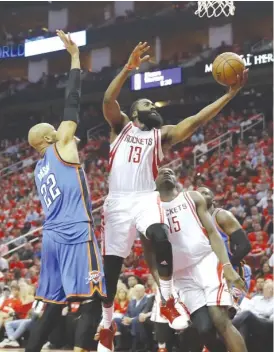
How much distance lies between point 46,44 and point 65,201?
2091cm

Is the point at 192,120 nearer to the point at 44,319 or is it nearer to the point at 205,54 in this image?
the point at 44,319

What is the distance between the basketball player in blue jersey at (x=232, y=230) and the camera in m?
5.96

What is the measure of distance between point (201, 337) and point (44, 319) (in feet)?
4.35

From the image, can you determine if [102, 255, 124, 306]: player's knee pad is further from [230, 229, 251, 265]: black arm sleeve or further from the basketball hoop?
the basketball hoop

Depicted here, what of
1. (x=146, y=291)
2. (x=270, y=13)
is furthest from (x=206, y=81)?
(x=146, y=291)

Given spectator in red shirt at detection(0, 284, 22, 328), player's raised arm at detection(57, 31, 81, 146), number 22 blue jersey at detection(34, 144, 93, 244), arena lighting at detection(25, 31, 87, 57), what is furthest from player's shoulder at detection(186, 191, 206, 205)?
arena lighting at detection(25, 31, 87, 57)

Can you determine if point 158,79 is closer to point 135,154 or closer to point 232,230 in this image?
point 232,230

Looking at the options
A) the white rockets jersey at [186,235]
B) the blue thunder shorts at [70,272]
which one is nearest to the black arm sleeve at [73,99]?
the blue thunder shorts at [70,272]

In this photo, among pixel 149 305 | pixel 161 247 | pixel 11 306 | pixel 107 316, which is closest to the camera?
pixel 161 247

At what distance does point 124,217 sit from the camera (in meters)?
5.50

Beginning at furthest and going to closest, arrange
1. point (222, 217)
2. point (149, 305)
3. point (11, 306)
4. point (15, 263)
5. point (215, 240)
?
point (15, 263) → point (11, 306) → point (149, 305) → point (222, 217) → point (215, 240)

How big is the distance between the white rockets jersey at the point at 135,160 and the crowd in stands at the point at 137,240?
3.37 metres

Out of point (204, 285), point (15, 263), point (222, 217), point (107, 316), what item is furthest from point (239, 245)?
point (15, 263)

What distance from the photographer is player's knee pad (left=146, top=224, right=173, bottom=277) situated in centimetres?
517
